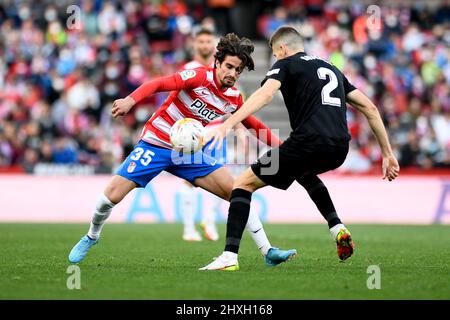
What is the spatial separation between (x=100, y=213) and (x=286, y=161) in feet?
6.76

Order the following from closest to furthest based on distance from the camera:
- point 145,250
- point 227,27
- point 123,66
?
point 145,250, point 123,66, point 227,27

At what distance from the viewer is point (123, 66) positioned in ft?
72.5

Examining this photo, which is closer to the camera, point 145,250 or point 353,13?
point 145,250

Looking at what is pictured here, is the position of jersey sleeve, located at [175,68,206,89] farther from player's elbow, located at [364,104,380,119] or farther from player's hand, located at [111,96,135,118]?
player's elbow, located at [364,104,380,119]

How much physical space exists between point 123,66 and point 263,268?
46.0 ft

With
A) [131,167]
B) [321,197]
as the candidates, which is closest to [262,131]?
[321,197]

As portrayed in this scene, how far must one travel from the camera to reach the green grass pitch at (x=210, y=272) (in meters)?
6.91

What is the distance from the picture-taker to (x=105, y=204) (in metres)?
9.05

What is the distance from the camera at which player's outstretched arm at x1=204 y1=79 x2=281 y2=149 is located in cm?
768

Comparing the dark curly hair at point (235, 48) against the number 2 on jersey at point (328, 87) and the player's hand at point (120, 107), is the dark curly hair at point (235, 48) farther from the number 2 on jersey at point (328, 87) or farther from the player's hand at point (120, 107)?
the player's hand at point (120, 107)

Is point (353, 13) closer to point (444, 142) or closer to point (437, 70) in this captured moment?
point (437, 70)

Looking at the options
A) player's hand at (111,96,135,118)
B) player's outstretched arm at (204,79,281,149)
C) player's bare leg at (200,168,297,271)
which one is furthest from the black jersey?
player's hand at (111,96,135,118)
